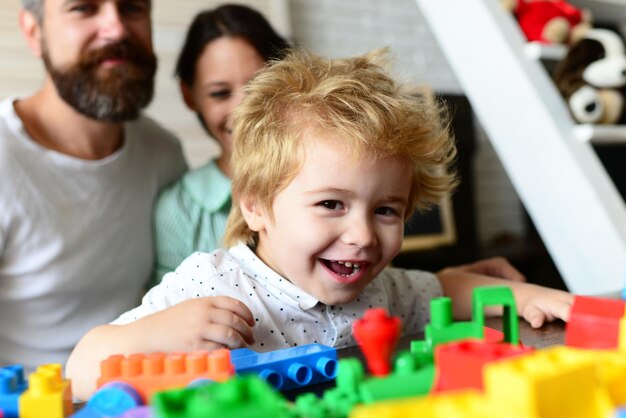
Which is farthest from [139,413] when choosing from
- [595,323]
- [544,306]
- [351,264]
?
[544,306]

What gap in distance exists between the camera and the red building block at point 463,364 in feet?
1.31

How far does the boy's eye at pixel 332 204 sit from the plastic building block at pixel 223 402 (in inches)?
19.8

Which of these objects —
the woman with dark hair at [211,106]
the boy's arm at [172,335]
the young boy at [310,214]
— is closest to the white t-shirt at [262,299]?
the young boy at [310,214]

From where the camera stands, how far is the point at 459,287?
3.67 feet

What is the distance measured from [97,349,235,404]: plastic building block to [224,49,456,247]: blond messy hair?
415 mm

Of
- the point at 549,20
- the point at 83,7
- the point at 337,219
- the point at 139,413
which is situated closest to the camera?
the point at 139,413

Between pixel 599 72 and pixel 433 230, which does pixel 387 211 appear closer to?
pixel 599 72

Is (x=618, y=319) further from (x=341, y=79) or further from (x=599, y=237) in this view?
(x=599, y=237)

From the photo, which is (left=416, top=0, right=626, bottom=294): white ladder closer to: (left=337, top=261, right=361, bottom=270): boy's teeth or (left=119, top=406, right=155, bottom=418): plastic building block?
(left=337, top=261, right=361, bottom=270): boy's teeth

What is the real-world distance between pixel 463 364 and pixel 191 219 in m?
1.09

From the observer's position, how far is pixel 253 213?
0.98 m

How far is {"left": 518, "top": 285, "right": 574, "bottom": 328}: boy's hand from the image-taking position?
34.1 inches

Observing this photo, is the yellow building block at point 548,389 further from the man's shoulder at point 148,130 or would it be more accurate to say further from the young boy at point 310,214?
the man's shoulder at point 148,130

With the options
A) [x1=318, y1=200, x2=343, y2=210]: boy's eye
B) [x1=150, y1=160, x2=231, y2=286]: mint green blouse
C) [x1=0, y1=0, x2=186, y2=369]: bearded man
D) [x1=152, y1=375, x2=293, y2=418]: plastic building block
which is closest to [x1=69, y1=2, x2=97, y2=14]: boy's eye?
[x1=0, y1=0, x2=186, y2=369]: bearded man
